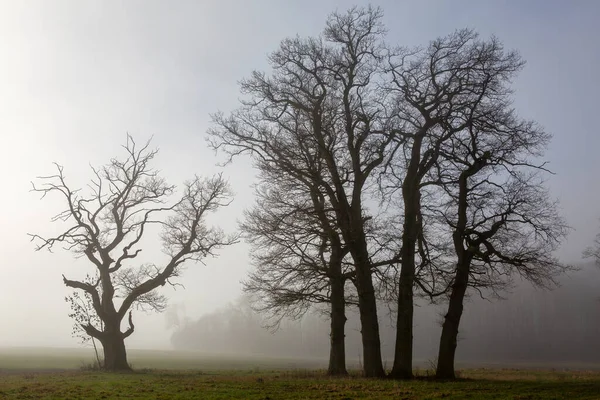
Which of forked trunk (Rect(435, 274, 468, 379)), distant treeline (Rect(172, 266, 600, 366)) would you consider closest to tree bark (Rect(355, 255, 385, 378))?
forked trunk (Rect(435, 274, 468, 379))

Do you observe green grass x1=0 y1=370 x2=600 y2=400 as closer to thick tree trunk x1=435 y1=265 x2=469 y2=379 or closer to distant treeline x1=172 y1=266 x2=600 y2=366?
thick tree trunk x1=435 y1=265 x2=469 y2=379

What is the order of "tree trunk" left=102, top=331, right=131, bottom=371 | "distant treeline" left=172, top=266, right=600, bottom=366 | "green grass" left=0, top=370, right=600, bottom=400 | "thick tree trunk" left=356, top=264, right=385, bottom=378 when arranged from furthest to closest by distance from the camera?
"distant treeline" left=172, top=266, right=600, bottom=366 < "tree trunk" left=102, top=331, right=131, bottom=371 < "thick tree trunk" left=356, top=264, right=385, bottom=378 < "green grass" left=0, top=370, right=600, bottom=400

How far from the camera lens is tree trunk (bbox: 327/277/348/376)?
71.6 feet

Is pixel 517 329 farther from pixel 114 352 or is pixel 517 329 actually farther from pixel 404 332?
pixel 404 332

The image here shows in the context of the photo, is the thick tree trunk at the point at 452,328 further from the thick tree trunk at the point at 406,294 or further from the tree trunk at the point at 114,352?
the tree trunk at the point at 114,352

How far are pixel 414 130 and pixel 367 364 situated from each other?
9.43 metres

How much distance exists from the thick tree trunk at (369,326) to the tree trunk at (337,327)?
2.08m

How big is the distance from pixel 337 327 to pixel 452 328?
535cm

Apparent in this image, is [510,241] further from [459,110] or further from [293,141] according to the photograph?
[293,141]

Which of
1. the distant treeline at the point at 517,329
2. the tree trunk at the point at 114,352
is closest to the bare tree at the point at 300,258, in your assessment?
the tree trunk at the point at 114,352

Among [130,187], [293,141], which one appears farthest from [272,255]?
[130,187]

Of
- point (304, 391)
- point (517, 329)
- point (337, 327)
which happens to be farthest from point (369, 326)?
point (517, 329)

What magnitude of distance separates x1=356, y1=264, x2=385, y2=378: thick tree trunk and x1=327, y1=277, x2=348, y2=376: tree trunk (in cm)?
208

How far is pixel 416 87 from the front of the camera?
2059cm
